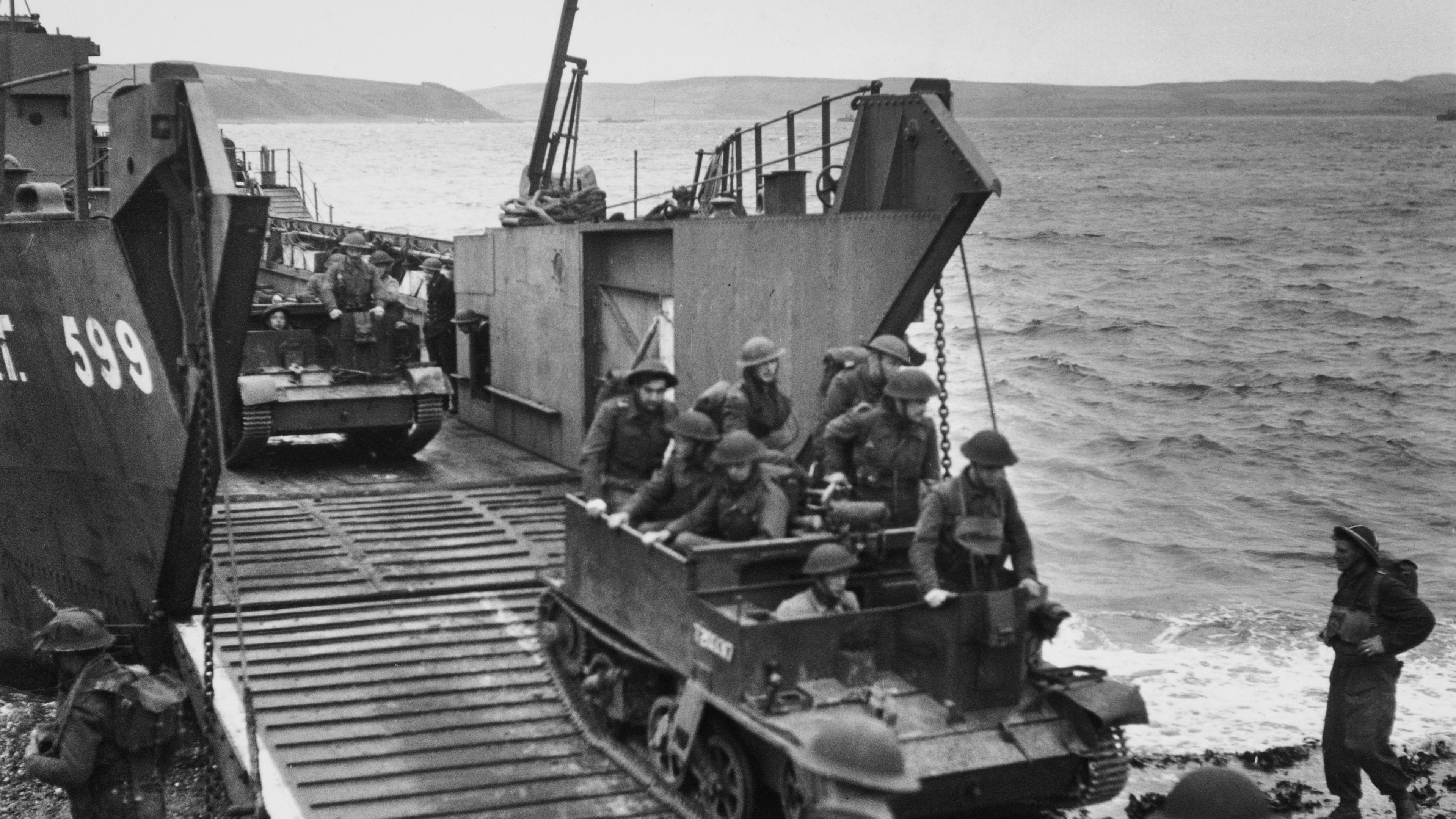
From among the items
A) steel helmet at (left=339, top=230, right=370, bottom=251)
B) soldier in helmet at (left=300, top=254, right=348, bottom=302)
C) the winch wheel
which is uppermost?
the winch wheel

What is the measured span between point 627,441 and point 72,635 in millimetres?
3447

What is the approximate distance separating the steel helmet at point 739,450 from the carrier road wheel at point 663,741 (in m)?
1.21

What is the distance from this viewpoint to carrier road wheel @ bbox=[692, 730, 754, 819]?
301 inches

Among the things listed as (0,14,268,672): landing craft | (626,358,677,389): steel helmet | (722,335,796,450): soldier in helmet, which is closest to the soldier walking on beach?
(722,335,796,450): soldier in helmet

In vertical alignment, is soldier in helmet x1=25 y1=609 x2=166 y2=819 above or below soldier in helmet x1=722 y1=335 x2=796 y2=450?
below

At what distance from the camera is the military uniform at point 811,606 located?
25.6 feet

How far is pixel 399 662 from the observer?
9.68 meters

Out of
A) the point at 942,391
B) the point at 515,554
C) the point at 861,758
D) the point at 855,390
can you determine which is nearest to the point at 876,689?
the point at 942,391

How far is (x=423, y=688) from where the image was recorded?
937 cm

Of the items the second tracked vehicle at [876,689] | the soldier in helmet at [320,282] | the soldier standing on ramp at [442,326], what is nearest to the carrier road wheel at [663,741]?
the second tracked vehicle at [876,689]

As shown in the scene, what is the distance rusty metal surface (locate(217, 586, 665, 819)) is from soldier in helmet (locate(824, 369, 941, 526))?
1.96 meters

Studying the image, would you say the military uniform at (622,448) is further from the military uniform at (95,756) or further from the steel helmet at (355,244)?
the steel helmet at (355,244)

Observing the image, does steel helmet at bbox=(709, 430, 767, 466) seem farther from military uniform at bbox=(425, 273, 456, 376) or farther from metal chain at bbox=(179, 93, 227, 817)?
military uniform at bbox=(425, 273, 456, 376)

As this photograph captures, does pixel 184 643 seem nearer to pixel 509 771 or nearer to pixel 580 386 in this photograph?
pixel 509 771
